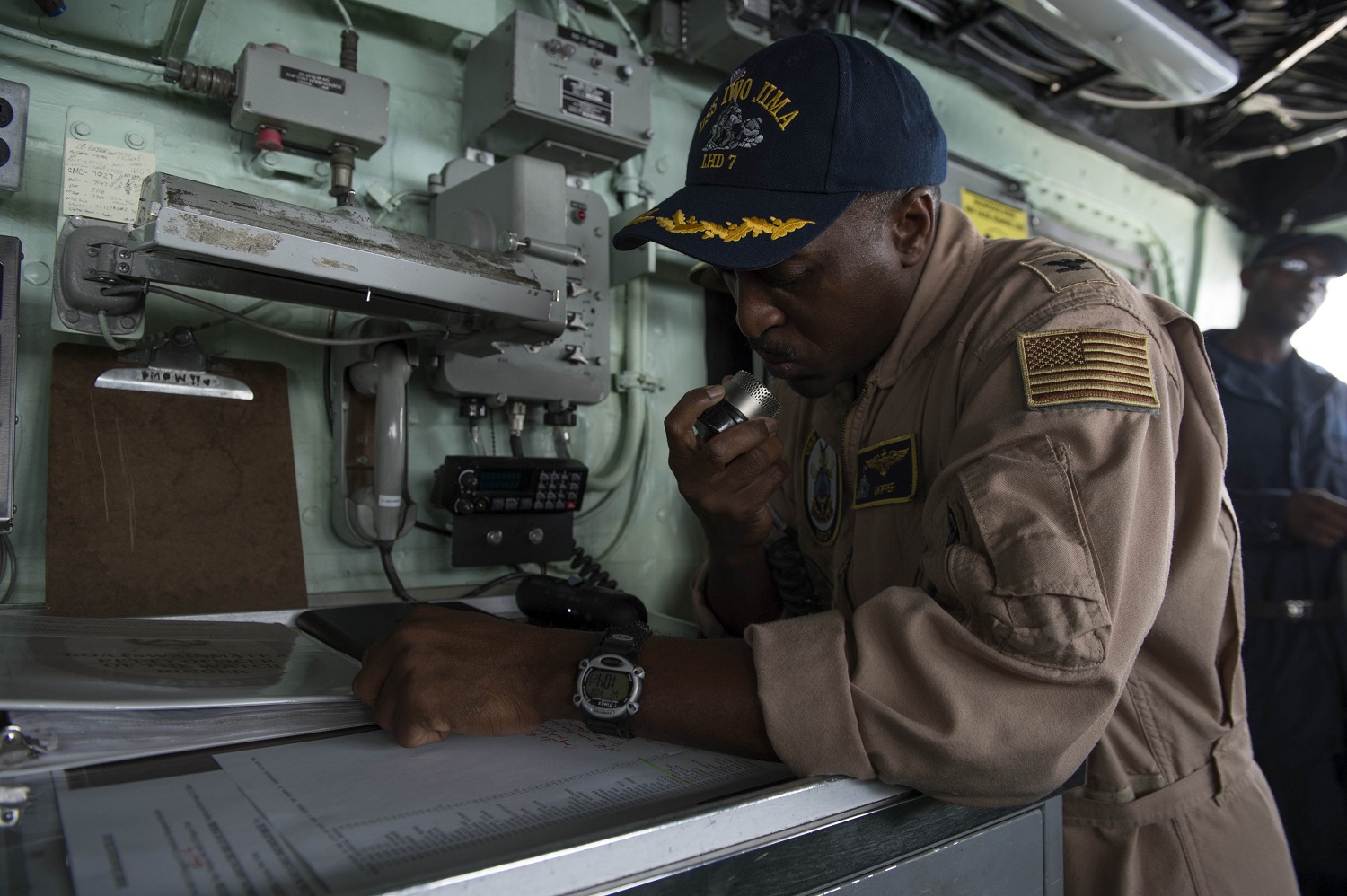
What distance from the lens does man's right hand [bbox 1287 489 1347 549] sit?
2121mm

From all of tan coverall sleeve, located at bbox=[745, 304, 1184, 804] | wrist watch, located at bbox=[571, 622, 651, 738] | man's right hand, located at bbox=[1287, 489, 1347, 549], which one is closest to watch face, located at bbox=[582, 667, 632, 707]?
wrist watch, located at bbox=[571, 622, 651, 738]

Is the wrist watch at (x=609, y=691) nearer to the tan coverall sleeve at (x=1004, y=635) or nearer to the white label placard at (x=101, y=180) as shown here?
the tan coverall sleeve at (x=1004, y=635)

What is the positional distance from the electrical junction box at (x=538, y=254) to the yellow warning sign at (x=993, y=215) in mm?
1285

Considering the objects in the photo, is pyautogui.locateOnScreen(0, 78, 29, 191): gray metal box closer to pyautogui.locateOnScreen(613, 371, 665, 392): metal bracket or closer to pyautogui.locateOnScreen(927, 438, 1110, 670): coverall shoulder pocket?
pyautogui.locateOnScreen(613, 371, 665, 392): metal bracket

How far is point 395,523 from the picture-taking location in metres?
1.36

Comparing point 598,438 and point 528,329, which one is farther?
point 598,438

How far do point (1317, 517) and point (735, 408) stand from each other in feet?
6.45

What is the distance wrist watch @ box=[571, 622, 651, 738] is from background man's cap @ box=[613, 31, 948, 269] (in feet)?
1.45

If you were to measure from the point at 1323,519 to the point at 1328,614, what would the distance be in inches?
9.8

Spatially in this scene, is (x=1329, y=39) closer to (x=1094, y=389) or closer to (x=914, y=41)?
(x=914, y=41)

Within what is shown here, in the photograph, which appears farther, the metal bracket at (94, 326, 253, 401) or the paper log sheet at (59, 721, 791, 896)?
the metal bracket at (94, 326, 253, 401)

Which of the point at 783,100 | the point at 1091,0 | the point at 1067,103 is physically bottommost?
the point at 783,100

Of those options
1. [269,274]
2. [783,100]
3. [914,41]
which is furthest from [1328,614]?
[269,274]

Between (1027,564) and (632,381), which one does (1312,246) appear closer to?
(632,381)
